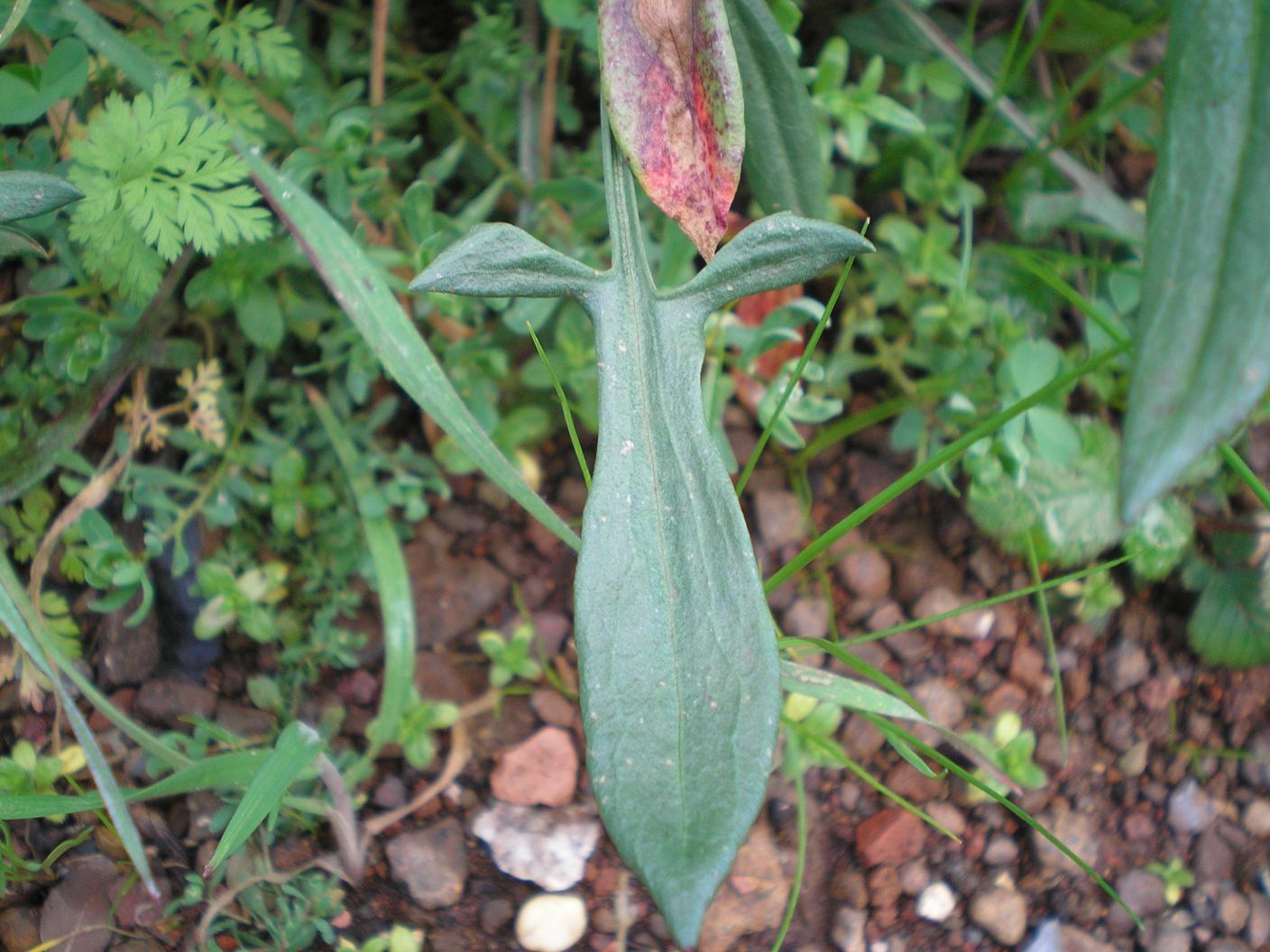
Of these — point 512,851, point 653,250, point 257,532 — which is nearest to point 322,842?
point 512,851

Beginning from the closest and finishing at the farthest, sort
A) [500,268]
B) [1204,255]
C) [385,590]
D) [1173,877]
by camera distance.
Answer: [1204,255]
[500,268]
[385,590]
[1173,877]

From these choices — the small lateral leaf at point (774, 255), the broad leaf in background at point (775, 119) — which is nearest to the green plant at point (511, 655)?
the small lateral leaf at point (774, 255)

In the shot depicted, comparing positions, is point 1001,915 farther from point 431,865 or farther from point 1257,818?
point 431,865

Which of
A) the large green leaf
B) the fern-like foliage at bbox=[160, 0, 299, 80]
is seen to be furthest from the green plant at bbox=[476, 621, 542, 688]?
the fern-like foliage at bbox=[160, 0, 299, 80]

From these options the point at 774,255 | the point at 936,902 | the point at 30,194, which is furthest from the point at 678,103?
the point at 936,902

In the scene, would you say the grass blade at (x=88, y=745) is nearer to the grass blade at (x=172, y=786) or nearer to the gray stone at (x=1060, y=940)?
the grass blade at (x=172, y=786)
